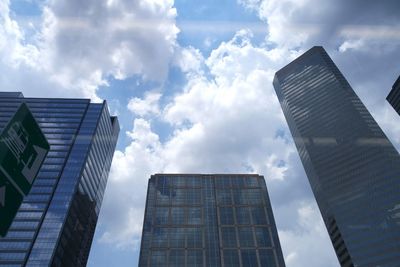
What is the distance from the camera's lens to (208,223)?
113 meters

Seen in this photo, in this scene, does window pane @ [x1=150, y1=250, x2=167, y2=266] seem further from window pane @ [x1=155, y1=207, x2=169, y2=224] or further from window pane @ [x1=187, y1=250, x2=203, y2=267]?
window pane @ [x1=155, y1=207, x2=169, y2=224]

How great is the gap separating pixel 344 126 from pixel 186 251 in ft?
306

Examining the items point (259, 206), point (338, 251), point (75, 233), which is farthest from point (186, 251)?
point (338, 251)

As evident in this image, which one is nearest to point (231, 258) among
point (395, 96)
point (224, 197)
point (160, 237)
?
point (160, 237)

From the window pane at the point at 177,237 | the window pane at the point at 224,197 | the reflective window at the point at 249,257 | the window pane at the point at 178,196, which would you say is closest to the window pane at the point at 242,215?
the window pane at the point at 224,197

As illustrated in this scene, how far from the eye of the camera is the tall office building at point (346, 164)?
116 meters

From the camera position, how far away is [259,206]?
119000mm

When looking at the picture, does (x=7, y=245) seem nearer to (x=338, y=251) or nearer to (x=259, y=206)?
(x=259, y=206)

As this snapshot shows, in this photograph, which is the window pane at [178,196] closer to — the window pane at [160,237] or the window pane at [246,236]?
the window pane at [160,237]

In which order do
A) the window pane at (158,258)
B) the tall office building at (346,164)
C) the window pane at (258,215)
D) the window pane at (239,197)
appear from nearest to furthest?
1. the window pane at (158,258)
2. the window pane at (258,215)
3. the tall office building at (346,164)
4. the window pane at (239,197)

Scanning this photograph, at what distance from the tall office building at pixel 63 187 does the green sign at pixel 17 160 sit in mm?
86333

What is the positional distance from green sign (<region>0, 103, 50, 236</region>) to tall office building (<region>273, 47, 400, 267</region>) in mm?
125422

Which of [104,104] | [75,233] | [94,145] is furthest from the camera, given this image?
[104,104]

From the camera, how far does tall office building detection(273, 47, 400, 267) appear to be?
11600cm
